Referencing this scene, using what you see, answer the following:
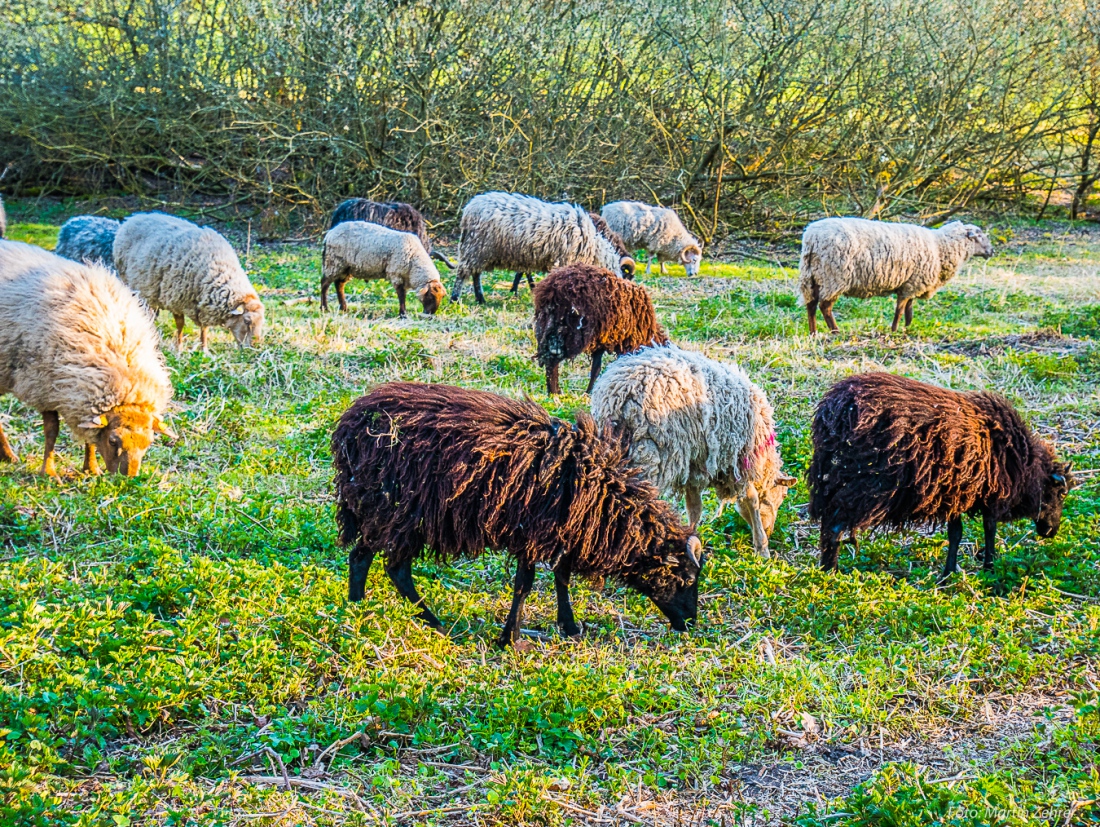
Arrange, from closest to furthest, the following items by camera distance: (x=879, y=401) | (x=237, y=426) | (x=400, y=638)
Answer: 1. (x=400, y=638)
2. (x=879, y=401)
3. (x=237, y=426)

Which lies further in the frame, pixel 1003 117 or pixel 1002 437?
pixel 1003 117

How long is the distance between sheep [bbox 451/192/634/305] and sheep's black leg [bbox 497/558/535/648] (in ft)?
28.1

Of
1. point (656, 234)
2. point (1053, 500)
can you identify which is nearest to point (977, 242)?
point (656, 234)

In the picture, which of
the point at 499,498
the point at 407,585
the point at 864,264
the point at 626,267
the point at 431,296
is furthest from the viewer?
the point at 626,267

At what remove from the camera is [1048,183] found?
21812mm

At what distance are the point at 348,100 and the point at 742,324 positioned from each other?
10.6 meters

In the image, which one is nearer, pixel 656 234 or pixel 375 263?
pixel 375 263

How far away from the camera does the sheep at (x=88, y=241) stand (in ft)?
Answer: 36.3

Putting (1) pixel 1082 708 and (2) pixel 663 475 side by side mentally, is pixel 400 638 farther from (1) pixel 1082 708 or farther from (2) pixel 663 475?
(1) pixel 1082 708

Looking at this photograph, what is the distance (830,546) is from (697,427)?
106 centimetres

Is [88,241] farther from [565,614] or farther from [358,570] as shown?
[565,614]

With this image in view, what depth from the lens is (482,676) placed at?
4160 millimetres

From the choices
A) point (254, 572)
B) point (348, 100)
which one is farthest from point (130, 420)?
point (348, 100)

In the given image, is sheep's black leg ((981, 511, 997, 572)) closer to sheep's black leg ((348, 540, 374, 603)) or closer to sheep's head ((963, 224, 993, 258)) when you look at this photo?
sheep's black leg ((348, 540, 374, 603))
